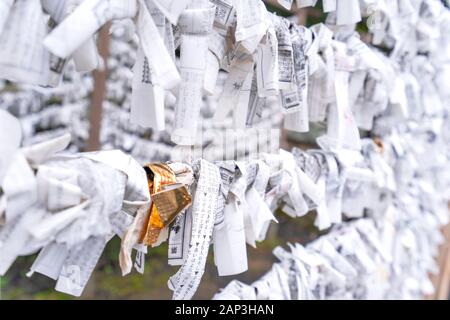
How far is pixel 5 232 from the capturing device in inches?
12.6

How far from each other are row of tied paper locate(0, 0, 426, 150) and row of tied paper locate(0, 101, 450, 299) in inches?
2.0

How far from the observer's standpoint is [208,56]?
1.52ft

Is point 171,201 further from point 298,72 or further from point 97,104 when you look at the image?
point 97,104

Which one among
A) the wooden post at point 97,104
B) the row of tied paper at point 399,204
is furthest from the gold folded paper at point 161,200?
the wooden post at point 97,104

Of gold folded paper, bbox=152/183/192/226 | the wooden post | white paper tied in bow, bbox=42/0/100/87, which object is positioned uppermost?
white paper tied in bow, bbox=42/0/100/87

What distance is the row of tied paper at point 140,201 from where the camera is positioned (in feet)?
1.05

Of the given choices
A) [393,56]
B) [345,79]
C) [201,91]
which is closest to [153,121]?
[201,91]

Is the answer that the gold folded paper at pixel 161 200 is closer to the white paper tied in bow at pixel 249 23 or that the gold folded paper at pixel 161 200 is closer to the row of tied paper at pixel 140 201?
the row of tied paper at pixel 140 201

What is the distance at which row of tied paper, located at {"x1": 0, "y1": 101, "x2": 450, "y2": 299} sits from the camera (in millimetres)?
319

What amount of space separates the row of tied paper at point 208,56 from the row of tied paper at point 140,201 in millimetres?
52

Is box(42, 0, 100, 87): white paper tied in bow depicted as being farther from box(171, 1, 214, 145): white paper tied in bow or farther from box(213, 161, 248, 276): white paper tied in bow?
box(213, 161, 248, 276): white paper tied in bow

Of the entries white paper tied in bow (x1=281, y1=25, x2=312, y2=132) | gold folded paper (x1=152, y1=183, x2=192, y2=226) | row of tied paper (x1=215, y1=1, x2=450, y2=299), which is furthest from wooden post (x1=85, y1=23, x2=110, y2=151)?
gold folded paper (x1=152, y1=183, x2=192, y2=226)

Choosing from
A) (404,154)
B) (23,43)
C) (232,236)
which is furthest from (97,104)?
(23,43)

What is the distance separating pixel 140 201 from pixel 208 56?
6.5 inches
